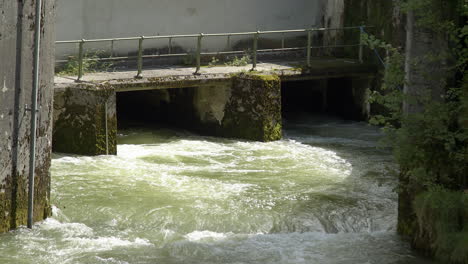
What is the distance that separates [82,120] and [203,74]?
2702 millimetres

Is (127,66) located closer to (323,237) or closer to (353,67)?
(353,67)

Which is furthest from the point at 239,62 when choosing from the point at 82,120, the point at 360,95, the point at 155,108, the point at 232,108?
the point at 82,120

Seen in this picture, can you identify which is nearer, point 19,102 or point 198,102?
point 19,102

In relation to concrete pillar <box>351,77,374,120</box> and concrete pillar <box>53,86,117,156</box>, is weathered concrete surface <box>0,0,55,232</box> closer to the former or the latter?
concrete pillar <box>53,86,117,156</box>

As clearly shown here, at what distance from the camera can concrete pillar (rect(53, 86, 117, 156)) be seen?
13.2 m

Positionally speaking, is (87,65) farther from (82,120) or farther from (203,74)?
(203,74)

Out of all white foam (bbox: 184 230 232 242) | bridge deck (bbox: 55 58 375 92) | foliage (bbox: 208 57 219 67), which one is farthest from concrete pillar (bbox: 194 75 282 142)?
white foam (bbox: 184 230 232 242)

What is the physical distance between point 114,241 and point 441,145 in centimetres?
340

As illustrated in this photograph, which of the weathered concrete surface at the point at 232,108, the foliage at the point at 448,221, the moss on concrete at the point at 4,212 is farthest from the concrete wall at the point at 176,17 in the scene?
the foliage at the point at 448,221

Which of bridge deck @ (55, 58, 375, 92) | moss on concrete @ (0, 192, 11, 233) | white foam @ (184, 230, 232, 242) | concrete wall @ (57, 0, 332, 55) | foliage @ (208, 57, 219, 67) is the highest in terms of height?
concrete wall @ (57, 0, 332, 55)

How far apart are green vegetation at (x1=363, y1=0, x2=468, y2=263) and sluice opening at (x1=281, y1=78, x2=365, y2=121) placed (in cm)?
839

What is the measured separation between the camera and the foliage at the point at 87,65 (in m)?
14.7

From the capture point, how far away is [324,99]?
18.7m

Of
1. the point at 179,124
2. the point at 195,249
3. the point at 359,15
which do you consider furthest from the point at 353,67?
the point at 195,249
